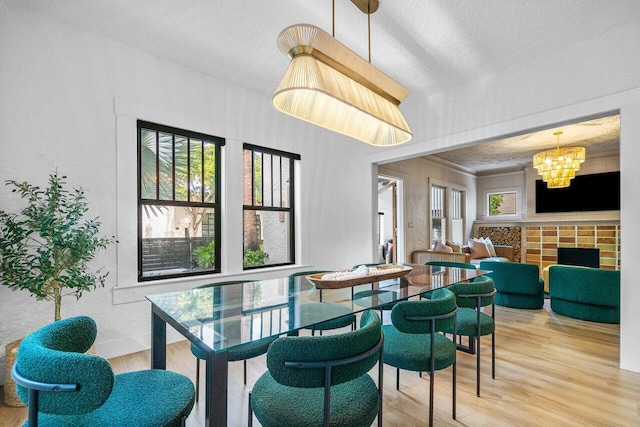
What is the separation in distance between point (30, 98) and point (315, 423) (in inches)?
122

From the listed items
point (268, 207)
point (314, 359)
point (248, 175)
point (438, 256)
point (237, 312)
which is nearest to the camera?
point (314, 359)

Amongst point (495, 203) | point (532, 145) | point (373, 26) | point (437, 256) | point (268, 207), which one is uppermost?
point (373, 26)

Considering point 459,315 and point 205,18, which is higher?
point 205,18

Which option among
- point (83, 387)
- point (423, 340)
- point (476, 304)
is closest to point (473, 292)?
point (476, 304)

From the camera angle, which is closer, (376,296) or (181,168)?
(376,296)

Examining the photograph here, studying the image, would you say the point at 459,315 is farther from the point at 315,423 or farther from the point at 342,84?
the point at 342,84

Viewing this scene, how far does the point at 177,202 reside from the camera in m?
3.19

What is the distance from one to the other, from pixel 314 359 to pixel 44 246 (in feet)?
7.34

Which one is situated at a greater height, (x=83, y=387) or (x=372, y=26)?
(x=372, y=26)

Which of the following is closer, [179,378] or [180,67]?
[179,378]

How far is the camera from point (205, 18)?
2.50 metres

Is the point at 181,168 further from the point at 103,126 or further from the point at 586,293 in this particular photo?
the point at 586,293

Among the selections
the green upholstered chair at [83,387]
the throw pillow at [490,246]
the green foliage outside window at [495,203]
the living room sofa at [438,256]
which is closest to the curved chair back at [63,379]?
the green upholstered chair at [83,387]

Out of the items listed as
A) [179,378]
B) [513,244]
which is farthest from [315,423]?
[513,244]
